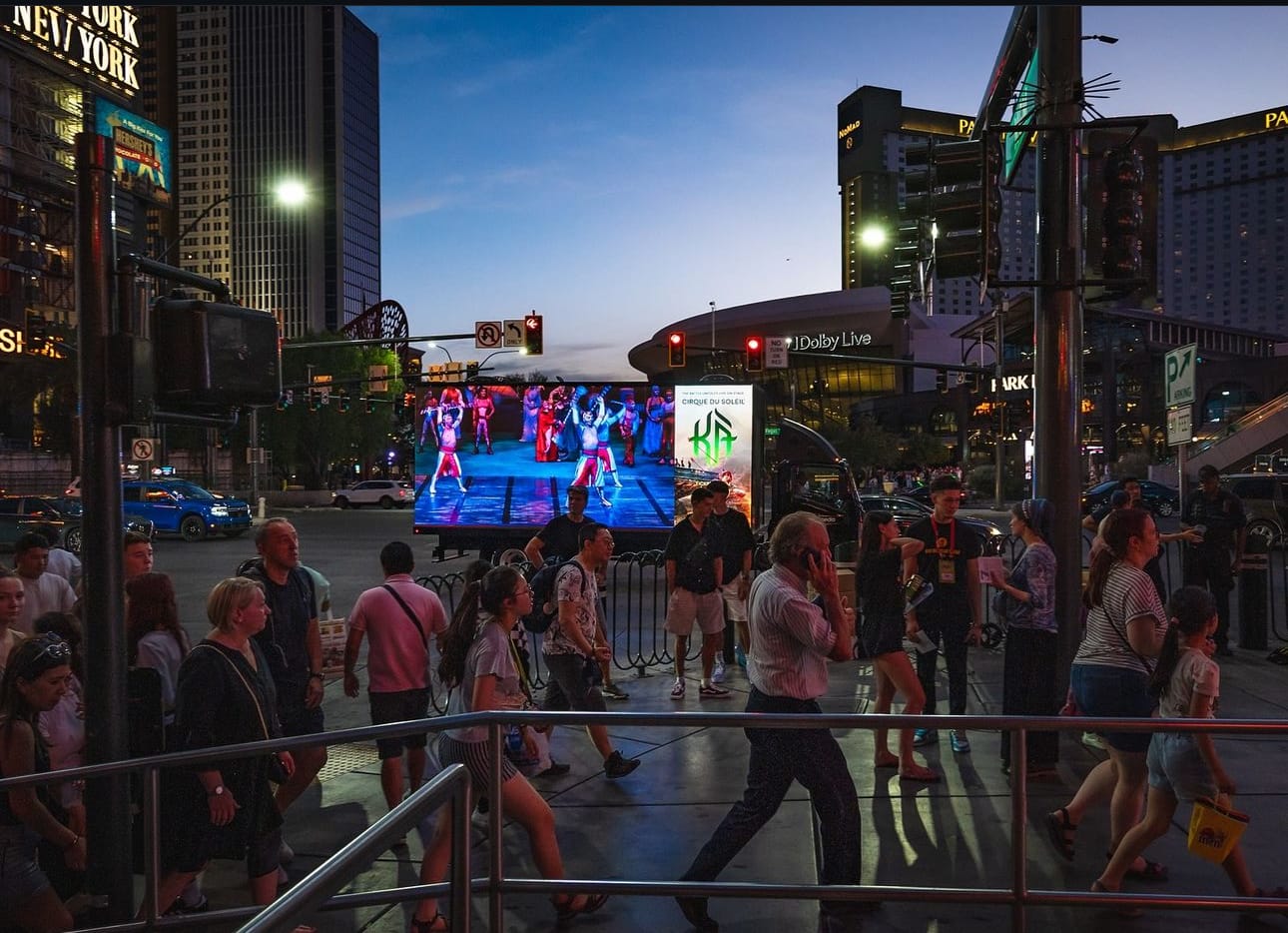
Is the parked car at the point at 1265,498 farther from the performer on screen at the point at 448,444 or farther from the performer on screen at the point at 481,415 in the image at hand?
the performer on screen at the point at 448,444

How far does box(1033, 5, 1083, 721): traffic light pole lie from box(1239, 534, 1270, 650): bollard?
4595mm

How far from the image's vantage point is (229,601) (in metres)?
4.39

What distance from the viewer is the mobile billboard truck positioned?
60.8 ft

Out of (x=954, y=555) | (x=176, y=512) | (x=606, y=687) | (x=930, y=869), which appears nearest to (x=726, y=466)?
(x=606, y=687)

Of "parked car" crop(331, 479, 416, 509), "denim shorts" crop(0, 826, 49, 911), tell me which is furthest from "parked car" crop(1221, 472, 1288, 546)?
"parked car" crop(331, 479, 416, 509)

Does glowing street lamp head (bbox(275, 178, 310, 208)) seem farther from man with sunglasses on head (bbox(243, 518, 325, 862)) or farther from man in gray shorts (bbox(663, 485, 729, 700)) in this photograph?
man with sunglasses on head (bbox(243, 518, 325, 862))

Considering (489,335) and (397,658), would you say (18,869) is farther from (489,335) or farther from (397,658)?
(489,335)

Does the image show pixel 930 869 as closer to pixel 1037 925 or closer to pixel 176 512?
pixel 1037 925

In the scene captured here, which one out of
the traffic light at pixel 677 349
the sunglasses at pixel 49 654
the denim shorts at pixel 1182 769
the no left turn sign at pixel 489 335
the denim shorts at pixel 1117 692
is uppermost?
the no left turn sign at pixel 489 335

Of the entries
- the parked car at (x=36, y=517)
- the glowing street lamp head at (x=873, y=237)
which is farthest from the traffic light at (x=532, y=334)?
the glowing street lamp head at (x=873, y=237)

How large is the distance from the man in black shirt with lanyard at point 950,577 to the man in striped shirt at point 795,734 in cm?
267

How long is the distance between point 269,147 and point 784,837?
7207 inches

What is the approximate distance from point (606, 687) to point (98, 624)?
577cm

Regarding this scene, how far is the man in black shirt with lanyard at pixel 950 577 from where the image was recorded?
701cm
